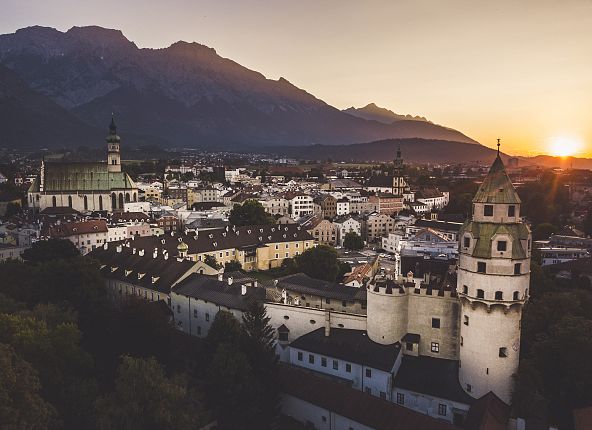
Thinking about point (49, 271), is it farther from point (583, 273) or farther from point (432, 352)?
point (583, 273)

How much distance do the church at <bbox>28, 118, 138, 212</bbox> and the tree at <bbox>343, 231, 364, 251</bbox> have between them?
188ft

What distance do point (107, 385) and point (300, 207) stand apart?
9772 centimetres

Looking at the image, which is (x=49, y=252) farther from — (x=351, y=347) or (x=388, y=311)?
(x=388, y=311)

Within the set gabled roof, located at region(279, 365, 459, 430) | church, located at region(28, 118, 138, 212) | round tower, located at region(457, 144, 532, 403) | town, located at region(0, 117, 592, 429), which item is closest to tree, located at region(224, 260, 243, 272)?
town, located at region(0, 117, 592, 429)

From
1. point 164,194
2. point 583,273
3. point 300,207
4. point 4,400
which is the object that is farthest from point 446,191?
point 4,400

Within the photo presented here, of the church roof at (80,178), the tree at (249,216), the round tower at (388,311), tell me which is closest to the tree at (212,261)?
the tree at (249,216)

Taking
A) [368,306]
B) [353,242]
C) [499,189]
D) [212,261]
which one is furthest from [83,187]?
[499,189]

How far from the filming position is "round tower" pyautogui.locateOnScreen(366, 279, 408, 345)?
35281mm

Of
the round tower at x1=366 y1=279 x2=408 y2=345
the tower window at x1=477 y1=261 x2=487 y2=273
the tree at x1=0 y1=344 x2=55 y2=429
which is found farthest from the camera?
the round tower at x1=366 y1=279 x2=408 y2=345

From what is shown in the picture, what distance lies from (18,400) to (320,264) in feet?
137

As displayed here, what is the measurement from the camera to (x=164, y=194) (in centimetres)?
14688

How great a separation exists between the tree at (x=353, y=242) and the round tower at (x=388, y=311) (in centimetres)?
5830

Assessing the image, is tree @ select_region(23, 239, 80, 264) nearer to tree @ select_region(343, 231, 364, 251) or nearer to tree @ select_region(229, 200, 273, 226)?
tree @ select_region(229, 200, 273, 226)

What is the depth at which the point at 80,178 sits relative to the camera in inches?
4732
